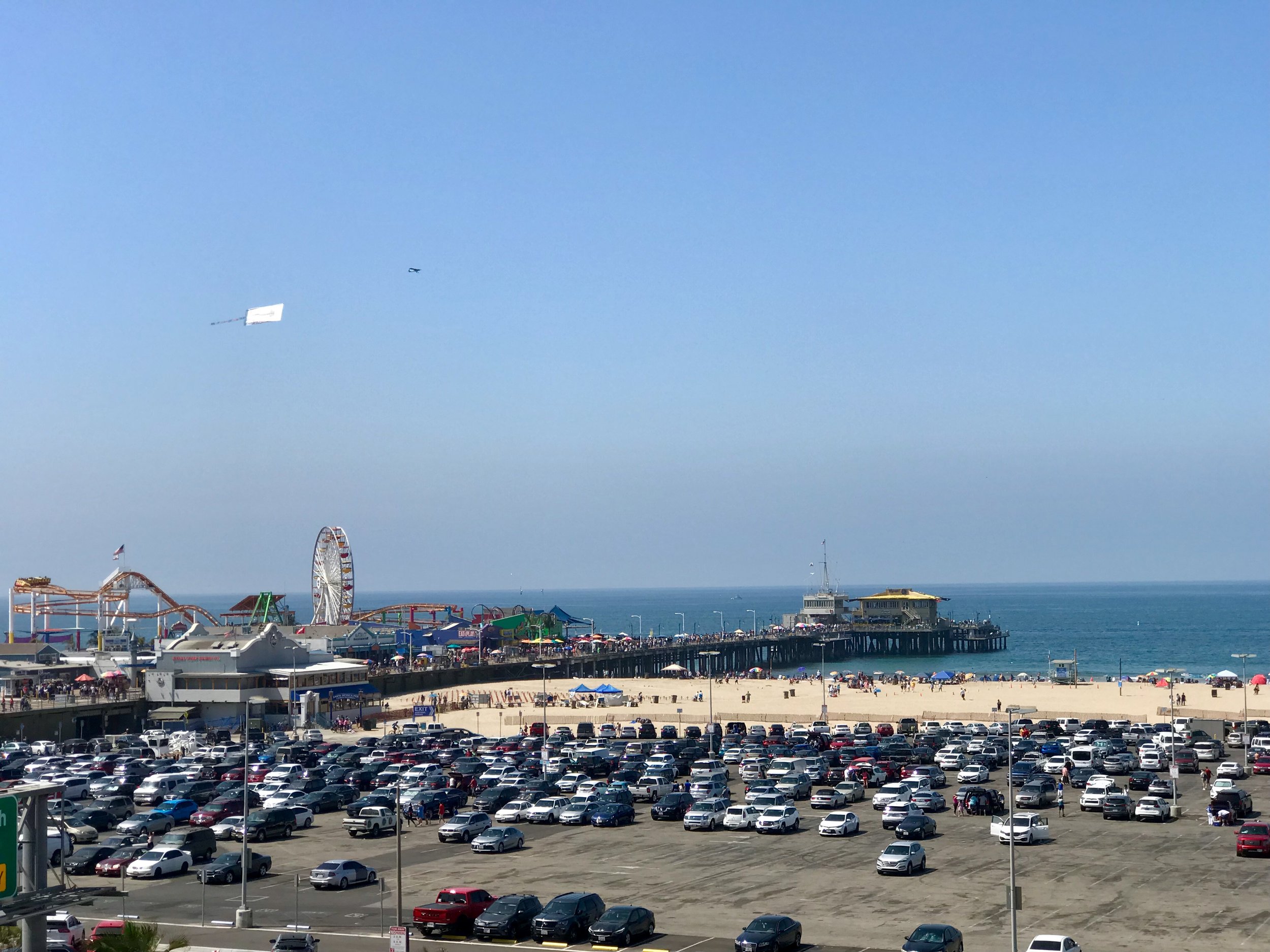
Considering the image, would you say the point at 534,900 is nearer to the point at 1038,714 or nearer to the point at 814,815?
the point at 814,815

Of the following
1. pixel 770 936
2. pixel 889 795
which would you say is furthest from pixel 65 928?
pixel 889 795

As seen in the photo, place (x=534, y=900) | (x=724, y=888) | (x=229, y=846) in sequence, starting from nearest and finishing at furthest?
(x=534, y=900), (x=724, y=888), (x=229, y=846)

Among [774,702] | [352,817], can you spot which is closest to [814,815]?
[352,817]

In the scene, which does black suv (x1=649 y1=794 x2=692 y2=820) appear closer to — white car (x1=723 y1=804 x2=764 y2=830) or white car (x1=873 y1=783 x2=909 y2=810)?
white car (x1=723 y1=804 x2=764 y2=830)

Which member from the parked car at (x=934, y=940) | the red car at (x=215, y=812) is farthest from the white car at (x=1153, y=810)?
the red car at (x=215, y=812)

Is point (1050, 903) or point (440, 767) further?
point (440, 767)

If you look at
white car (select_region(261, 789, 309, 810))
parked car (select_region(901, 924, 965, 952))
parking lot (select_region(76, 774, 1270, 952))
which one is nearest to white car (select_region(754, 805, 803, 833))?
parking lot (select_region(76, 774, 1270, 952))
